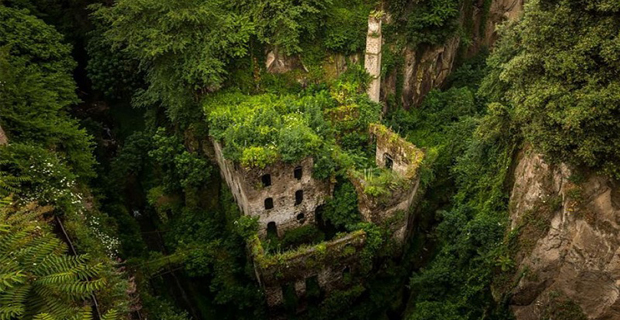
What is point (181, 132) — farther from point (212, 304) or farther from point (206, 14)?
point (212, 304)

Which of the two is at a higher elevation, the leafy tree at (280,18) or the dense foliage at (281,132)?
the leafy tree at (280,18)

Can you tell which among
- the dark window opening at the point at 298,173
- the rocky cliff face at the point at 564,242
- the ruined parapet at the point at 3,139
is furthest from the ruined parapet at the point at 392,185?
the ruined parapet at the point at 3,139

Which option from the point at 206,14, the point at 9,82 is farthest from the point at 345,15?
the point at 9,82

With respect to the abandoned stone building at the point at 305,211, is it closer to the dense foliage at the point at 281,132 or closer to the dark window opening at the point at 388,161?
the dark window opening at the point at 388,161

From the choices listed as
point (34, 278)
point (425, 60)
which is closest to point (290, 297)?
point (34, 278)


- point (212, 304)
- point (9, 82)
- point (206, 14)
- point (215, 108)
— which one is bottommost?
point (212, 304)

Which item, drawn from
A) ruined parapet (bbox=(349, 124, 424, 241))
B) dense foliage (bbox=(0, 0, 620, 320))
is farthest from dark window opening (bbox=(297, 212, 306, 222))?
ruined parapet (bbox=(349, 124, 424, 241))
